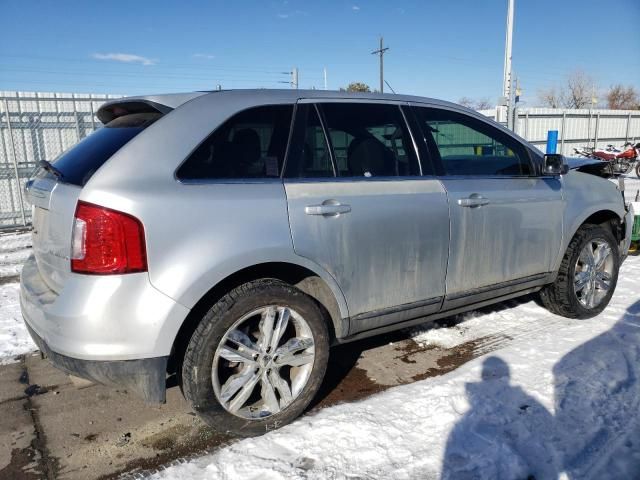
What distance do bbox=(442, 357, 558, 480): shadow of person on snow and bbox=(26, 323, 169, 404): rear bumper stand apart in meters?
1.41

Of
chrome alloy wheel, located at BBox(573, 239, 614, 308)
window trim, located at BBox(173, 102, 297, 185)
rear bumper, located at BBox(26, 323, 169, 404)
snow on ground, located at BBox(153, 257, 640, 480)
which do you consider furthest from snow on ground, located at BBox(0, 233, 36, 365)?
chrome alloy wheel, located at BBox(573, 239, 614, 308)

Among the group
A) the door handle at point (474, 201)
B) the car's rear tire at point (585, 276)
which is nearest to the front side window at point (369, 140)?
the door handle at point (474, 201)

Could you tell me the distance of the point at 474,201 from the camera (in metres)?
3.30

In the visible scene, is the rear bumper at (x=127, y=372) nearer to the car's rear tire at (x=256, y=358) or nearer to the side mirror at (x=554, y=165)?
the car's rear tire at (x=256, y=358)

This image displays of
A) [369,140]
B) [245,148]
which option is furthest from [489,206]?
[245,148]

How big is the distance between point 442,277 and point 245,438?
62.0 inches

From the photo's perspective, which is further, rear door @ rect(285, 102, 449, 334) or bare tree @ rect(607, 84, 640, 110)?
bare tree @ rect(607, 84, 640, 110)

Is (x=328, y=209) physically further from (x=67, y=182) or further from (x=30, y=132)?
(x=30, y=132)

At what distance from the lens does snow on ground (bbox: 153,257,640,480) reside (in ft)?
7.68

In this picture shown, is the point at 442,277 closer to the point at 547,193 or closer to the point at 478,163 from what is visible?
the point at 478,163

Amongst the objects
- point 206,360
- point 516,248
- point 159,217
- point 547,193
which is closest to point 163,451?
point 206,360

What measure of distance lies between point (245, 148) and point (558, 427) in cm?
225

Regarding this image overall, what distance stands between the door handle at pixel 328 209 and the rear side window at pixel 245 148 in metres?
0.26

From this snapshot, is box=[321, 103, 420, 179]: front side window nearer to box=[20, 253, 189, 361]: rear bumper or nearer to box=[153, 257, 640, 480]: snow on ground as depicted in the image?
box=[20, 253, 189, 361]: rear bumper
